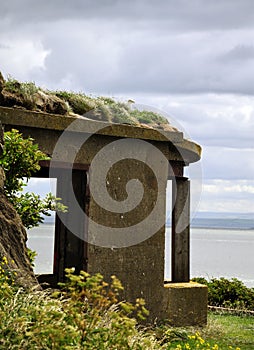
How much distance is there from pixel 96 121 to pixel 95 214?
1277 millimetres

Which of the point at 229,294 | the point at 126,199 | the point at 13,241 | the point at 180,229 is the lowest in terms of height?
the point at 229,294

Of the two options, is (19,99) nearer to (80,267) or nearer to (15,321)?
(80,267)

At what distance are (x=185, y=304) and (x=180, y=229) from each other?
1.26 metres

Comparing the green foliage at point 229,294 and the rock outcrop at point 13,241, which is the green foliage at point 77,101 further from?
the green foliage at point 229,294

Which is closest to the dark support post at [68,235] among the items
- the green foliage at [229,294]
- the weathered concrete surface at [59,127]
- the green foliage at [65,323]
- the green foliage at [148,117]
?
the weathered concrete surface at [59,127]

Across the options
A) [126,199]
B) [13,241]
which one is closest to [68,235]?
[126,199]

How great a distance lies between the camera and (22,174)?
869 centimetres

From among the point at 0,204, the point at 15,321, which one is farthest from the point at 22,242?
the point at 15,321

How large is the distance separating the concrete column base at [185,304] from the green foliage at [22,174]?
9.22 feet

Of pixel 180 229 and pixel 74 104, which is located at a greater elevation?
pixel 74 104

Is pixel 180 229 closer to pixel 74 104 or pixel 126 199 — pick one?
pixel 126 199

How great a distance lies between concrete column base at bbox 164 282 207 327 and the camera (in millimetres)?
10852

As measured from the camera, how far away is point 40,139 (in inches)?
377

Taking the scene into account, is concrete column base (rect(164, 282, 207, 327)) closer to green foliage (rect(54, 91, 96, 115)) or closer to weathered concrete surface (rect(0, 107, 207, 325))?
weathered concrete surface (rect(0, 107, 207, 325))
